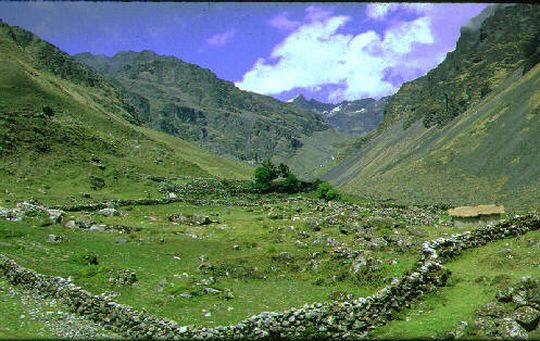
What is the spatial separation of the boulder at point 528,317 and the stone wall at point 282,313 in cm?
544

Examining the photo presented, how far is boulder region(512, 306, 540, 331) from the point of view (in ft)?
61.3

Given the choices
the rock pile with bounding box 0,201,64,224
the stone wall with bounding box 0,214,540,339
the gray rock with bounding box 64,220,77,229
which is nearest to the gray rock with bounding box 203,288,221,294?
the stone wall with bounding box 0,214,540,339

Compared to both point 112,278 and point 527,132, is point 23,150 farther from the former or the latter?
point 527,132

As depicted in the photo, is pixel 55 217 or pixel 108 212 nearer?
pixel 55 217

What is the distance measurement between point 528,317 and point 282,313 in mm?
9803

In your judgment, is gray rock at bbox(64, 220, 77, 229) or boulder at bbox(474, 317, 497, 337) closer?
boulder at bbox(474, 317, 497, 337)

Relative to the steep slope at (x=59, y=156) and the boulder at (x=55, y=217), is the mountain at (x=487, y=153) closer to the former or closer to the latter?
the steep slope at (x=59, y=156)

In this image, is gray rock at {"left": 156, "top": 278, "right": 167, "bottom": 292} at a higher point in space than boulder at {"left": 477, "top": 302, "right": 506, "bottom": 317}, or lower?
higher

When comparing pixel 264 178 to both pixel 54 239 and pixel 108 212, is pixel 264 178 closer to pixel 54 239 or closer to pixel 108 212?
pixel 108 212

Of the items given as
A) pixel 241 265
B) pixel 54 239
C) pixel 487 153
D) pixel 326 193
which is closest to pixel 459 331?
pixel 241 265

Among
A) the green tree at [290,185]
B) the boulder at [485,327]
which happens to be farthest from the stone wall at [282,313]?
the green tree at [290,185]

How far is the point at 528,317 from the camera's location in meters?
18.8

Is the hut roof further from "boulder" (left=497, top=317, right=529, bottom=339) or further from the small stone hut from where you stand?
"boulder" (left=497, top=317, right=529, bottom=339)

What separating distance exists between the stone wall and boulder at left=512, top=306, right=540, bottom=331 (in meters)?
5.44
